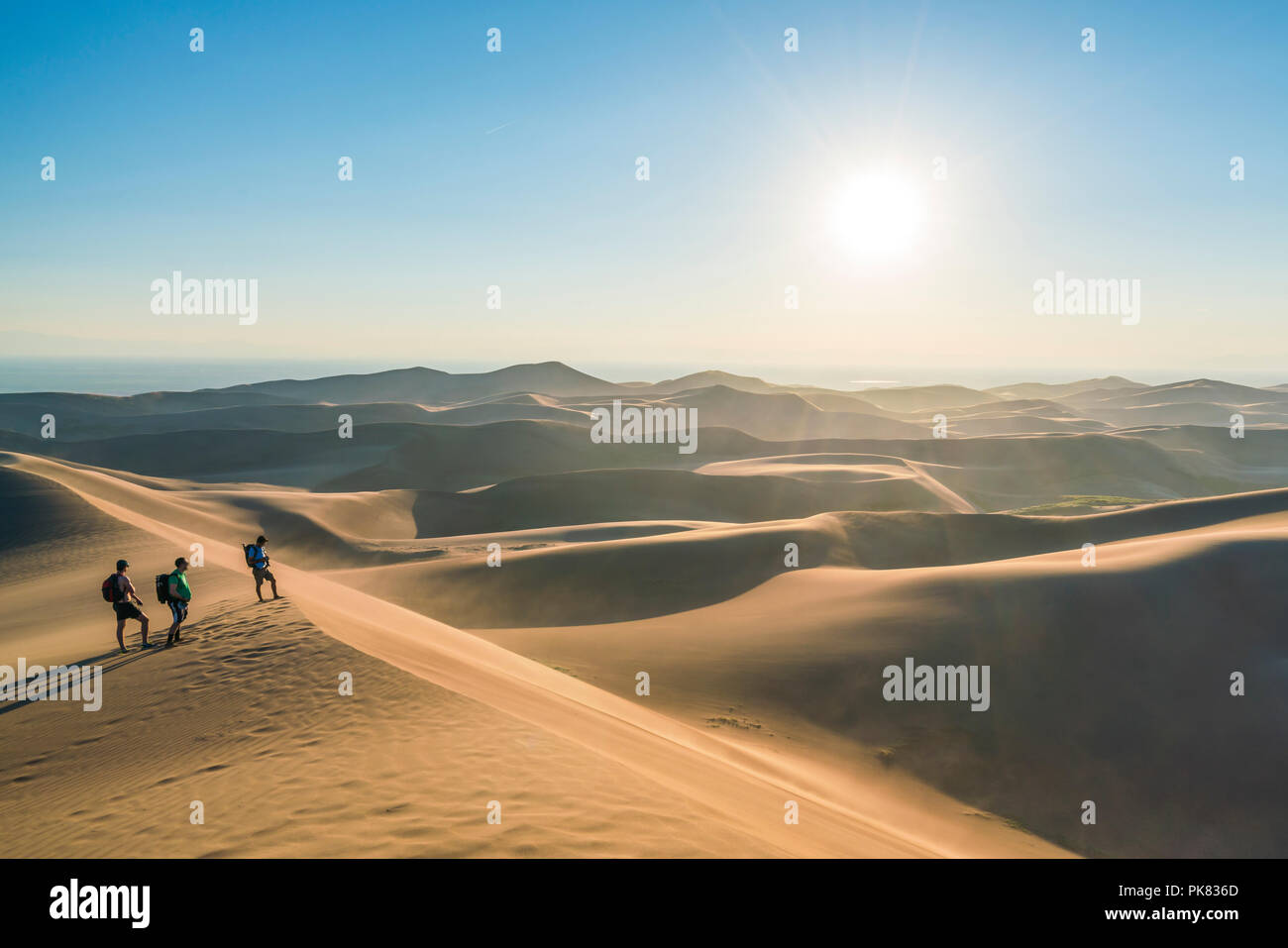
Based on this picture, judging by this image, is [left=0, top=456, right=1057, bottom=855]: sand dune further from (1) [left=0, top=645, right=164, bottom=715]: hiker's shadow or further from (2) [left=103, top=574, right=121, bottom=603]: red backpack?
(2) [left=103, top=574, right=121, bottom=603]: red backpack

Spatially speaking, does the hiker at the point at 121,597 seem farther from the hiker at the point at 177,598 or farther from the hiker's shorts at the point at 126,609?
the hiker at the point at 177,598

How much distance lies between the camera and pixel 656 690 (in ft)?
39.4

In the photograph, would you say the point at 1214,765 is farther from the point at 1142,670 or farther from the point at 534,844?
the point at 534,844

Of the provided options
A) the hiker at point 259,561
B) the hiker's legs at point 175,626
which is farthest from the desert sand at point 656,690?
the hiker at point 259,561

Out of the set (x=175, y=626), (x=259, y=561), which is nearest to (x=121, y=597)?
(x=175, y=626)

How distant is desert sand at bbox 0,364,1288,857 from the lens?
5434 millimetres

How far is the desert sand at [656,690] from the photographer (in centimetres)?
543

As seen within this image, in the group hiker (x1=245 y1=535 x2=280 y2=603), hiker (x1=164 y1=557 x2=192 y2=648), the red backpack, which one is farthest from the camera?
hiker (x1=245 y1=535 x2=280 y2=603)

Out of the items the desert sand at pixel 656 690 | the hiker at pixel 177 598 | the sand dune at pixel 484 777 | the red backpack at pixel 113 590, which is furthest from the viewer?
the hiker at pixel 177 598

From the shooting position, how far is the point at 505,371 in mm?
176250

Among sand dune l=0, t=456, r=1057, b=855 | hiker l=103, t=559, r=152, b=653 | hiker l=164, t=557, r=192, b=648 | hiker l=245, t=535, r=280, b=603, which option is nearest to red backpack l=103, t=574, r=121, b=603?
hiker l=103, t=559, r=152, b=653

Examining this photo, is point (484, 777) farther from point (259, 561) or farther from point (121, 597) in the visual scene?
point (259, 561)
